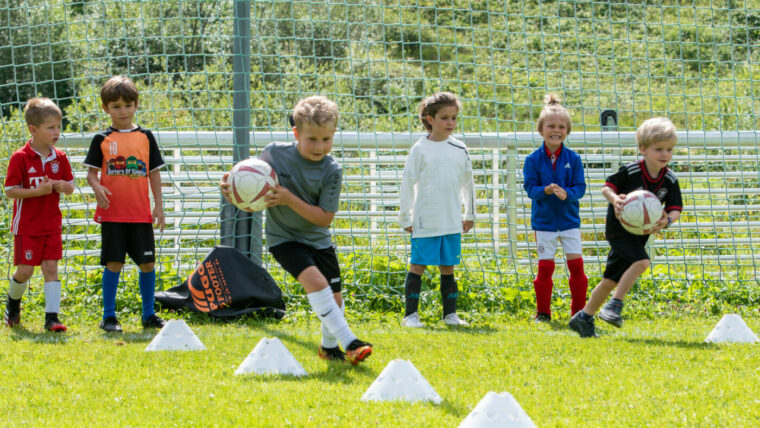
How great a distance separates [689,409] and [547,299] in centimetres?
268

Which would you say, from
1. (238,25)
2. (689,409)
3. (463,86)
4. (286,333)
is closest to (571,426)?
(689,409)

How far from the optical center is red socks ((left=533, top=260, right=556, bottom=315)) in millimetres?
5922

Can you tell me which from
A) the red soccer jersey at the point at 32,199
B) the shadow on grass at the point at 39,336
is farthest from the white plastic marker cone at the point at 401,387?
the red soccer jersey at the point at 32,199

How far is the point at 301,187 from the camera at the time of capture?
4.36 meters

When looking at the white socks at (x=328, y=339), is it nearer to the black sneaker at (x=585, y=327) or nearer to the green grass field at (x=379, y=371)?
the green grass field at (x=379, y=371)

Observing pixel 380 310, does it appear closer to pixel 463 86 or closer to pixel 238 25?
pixel 238 25

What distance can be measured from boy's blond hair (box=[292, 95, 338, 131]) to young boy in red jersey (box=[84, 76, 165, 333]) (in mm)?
1749

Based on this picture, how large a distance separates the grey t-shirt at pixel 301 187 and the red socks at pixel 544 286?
213cm

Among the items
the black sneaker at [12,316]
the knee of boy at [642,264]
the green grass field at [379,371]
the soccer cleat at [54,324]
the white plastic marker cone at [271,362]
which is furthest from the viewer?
the black sneaker at [12,316]

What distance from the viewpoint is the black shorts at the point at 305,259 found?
428 centimetres

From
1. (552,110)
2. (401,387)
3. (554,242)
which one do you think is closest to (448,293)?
(554,242)

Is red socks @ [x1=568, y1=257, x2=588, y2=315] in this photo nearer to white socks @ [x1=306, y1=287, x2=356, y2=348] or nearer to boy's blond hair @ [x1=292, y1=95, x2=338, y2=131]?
white socks @ [x1=306, y1=287, x2=356, y2=348]

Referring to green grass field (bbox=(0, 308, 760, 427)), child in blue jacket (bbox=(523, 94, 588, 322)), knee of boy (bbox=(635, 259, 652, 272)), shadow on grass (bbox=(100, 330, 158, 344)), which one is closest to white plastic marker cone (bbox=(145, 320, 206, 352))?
green grass field (bbox=(0, 308, 760, 427))

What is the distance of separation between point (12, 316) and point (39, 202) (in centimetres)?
84
